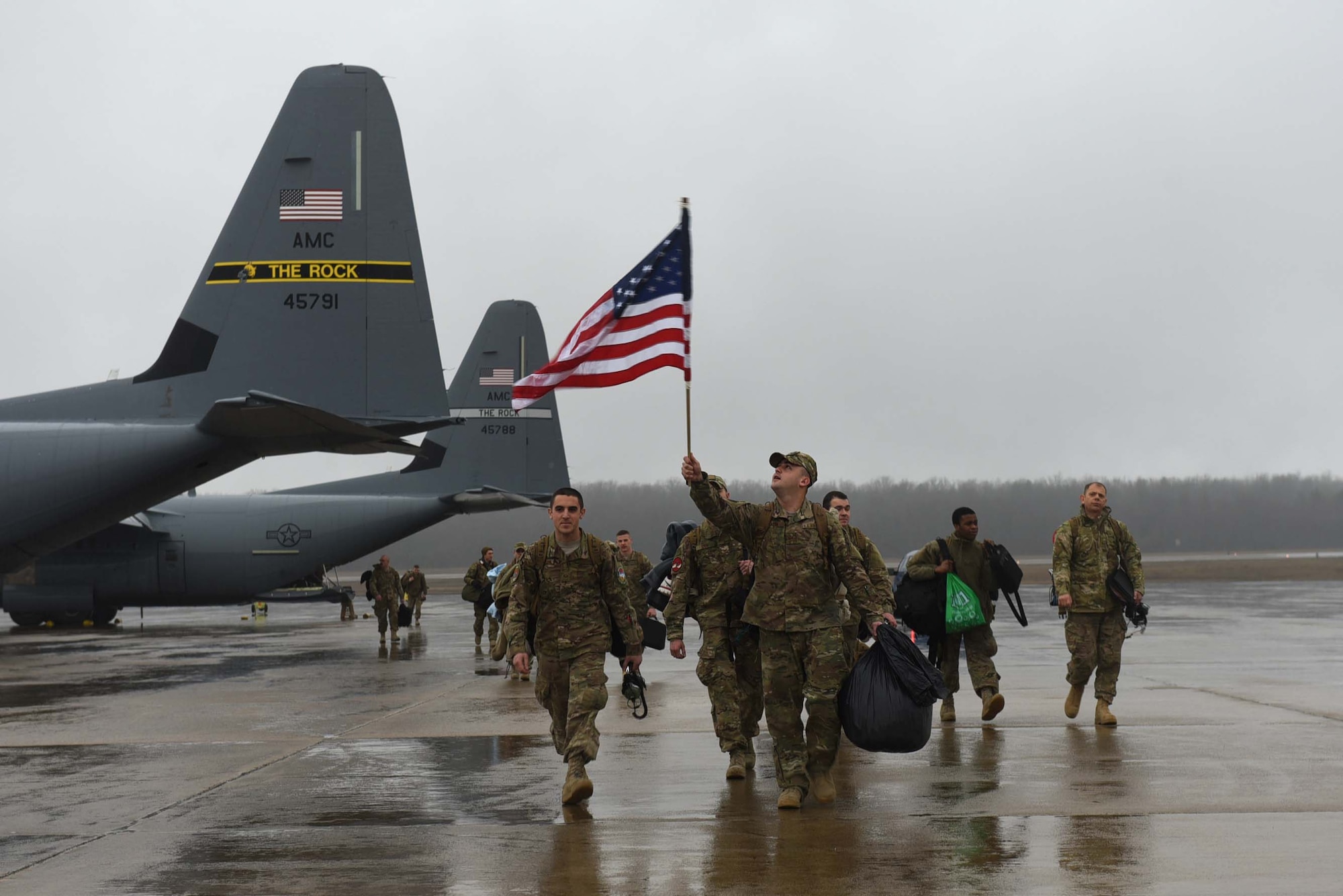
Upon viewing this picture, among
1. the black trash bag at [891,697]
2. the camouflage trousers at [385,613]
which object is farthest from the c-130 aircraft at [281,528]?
the black trash bag at [891,697]

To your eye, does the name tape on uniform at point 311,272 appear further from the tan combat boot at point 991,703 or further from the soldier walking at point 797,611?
the soldier walking at point 797,611

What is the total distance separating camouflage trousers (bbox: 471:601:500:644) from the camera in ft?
59.6

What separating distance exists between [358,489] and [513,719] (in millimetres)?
19681

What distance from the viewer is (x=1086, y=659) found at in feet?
32.9

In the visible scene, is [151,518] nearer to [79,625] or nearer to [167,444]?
[79,625]

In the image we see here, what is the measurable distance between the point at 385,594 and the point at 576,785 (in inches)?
608

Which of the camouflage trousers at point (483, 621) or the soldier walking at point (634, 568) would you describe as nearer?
the soldier walking at point (634, 568)

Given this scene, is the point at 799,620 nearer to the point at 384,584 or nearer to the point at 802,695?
the point at 802,695

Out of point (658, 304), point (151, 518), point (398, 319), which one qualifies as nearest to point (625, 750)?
point (658, 304)

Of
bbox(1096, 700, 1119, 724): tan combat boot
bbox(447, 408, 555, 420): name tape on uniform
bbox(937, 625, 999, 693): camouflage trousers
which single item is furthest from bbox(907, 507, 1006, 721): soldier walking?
bbox(447, 408, 555, 420): name tape on uniform

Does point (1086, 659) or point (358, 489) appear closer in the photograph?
point (1086, 659)

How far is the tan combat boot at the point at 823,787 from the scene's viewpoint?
276 inches

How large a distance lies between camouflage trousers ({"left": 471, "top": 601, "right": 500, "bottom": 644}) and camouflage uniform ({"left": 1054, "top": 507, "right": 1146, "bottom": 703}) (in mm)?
9529

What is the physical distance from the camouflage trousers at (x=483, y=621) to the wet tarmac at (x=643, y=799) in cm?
381
